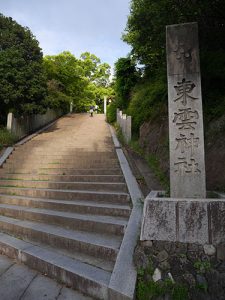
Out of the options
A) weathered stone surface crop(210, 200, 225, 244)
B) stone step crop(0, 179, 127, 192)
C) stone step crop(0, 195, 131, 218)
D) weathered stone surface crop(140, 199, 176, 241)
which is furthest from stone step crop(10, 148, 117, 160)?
weathered stone surface crop(210, 200, 225, 244)

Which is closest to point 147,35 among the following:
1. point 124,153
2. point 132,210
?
point 124,153

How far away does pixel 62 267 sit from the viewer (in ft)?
12.1

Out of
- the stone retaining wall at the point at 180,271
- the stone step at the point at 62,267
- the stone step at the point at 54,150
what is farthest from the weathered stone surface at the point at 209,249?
the stone step at the point at 54,150

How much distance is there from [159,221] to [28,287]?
1.85m

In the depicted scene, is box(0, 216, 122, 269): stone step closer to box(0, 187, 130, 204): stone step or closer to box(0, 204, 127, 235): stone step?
box(0, 204, 127, 235): stone step

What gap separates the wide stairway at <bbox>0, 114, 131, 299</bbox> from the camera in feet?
12.4

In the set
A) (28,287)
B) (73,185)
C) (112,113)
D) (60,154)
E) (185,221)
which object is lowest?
(28,287)

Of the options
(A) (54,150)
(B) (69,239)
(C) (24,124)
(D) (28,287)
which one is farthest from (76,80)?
(D) (28,287)

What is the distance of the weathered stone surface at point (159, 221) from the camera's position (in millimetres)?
3277

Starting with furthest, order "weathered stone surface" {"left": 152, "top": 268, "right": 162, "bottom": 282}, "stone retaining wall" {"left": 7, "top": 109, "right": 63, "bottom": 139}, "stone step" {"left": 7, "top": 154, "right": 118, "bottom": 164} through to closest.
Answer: "stone retaining wall" {"left": 7, "top": 109, "right": 63, "bottom": 139}, "stone step" {"left": 7, "top": 154, "right": 118, "bottom": 164}, "weathered stone surface" {"left": 152, "top": 268, "right": 162, "bottom": 282}

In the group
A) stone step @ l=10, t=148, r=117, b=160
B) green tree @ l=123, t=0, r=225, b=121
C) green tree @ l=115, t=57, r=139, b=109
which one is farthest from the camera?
green tree @ l=115, t=57, r=139, b=109

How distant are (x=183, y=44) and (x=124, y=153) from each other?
536cm

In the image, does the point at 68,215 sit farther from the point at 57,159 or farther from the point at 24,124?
the point at 24,124

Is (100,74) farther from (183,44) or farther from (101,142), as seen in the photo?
(183,44)
